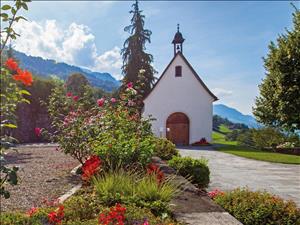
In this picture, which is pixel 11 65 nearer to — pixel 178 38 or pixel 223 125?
pixel 178 38

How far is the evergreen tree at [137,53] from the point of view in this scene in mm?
37375

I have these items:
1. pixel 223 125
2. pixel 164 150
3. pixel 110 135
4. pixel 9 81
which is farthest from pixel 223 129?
pixel 9 81

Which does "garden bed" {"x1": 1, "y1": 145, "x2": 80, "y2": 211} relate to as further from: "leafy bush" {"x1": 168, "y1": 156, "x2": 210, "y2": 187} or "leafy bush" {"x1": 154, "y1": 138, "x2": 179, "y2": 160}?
"leafy bush" {"x1": 154, "y1": 138, "x2": 179, "y2": 160}

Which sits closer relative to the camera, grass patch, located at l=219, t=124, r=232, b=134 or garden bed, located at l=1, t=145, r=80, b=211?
garden bed, located at l=1, t=145, r=80, b=211

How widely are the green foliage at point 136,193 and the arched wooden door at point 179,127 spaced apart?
21.9m

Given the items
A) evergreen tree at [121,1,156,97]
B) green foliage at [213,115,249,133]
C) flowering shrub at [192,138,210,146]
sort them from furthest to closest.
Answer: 1. green foliage at [213,115,249,133]
2. evergreen tree at [121,1,156,97]
3. flowering shrub at [192,138,210,146]

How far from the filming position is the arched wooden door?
26969 millimetres

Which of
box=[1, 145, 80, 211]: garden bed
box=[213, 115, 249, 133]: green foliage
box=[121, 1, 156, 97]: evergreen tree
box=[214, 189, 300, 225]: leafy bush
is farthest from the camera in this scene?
box=[213, 115, 249, 133]: green foliage

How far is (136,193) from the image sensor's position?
182 inches

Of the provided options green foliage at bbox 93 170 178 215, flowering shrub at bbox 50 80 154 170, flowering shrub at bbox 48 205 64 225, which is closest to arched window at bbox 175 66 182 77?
flowering shrub at bbox 50 80 154 170

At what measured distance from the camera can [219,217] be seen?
415 cm

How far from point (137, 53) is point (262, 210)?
3421 cm

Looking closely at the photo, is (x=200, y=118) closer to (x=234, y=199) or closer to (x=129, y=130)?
(x=129, y=130)

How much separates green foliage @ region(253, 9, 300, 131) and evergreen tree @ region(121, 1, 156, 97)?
2261 centimetres
